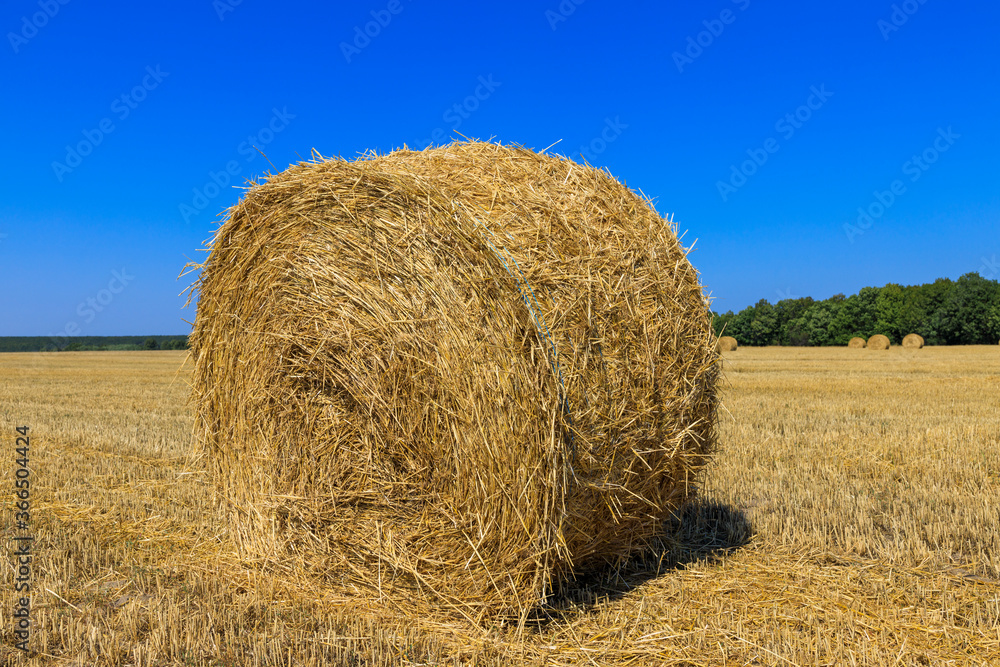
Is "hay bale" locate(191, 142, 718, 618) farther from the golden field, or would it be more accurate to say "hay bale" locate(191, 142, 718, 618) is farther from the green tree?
the green tree

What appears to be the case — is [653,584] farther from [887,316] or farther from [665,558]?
[887,316]

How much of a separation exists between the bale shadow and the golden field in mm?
17

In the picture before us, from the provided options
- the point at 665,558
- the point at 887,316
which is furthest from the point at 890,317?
the point at 665,558

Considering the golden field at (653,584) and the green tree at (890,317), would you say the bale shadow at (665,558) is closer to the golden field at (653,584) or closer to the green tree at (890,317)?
the golden field at (653,584)

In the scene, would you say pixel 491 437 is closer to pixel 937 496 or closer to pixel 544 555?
pixel 544 555

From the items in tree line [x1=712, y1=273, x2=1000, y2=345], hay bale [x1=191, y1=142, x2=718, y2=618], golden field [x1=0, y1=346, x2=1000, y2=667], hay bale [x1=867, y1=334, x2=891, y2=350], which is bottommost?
golden field [x1=0, y1=346, x2=1000, y2=667]

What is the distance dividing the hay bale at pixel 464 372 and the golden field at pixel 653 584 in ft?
1.05

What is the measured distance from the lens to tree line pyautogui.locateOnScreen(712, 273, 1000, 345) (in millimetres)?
51094

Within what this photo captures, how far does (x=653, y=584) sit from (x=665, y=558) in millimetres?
516

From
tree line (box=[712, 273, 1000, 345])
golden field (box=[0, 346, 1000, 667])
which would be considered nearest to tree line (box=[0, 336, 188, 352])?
golden field (box=[0, 346, 1000, 667])

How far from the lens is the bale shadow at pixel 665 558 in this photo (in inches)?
167

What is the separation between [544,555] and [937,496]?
4.26 meters

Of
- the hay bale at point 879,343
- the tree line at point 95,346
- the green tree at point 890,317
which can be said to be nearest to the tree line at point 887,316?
the green tree at point 890,317

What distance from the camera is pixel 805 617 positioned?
13.0 feet
